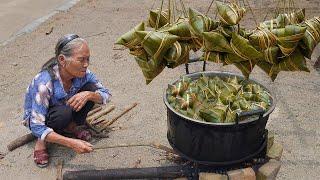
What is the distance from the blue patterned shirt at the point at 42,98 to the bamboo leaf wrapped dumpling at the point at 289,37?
1.87 metres

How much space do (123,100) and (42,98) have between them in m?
1.38

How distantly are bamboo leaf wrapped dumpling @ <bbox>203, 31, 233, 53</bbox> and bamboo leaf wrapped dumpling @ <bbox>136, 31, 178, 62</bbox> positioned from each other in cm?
19

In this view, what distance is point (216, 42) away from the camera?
2533 mm

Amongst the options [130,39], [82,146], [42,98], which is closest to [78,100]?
[42,98]

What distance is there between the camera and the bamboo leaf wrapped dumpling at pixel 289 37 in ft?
8.16

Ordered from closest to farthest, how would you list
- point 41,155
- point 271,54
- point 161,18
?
1. point 271,54
2. point 161,18
3. point 41,155

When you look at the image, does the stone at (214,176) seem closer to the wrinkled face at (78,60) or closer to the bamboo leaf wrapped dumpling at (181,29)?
the bamboo leaf wrapped dumpling at (181,29)

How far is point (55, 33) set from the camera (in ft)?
22.0

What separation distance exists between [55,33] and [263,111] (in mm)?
4738

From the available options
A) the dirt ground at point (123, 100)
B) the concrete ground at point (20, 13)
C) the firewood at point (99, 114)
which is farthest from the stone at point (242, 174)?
the concrete ground at point (20, 13)

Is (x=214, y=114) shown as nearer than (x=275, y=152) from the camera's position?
Yes

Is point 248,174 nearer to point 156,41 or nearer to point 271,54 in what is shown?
point 271,54

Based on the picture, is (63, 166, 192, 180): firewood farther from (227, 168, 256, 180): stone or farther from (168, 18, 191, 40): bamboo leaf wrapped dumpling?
(168, 18, 191, 40): bamboo leaf wrapped dumpling

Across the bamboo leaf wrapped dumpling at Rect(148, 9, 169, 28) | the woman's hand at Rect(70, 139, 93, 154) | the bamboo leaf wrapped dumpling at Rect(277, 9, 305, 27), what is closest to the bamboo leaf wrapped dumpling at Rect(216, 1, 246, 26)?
the bamboo leaf wrapped dumpling at Rect(277, 9, 305, 27)
